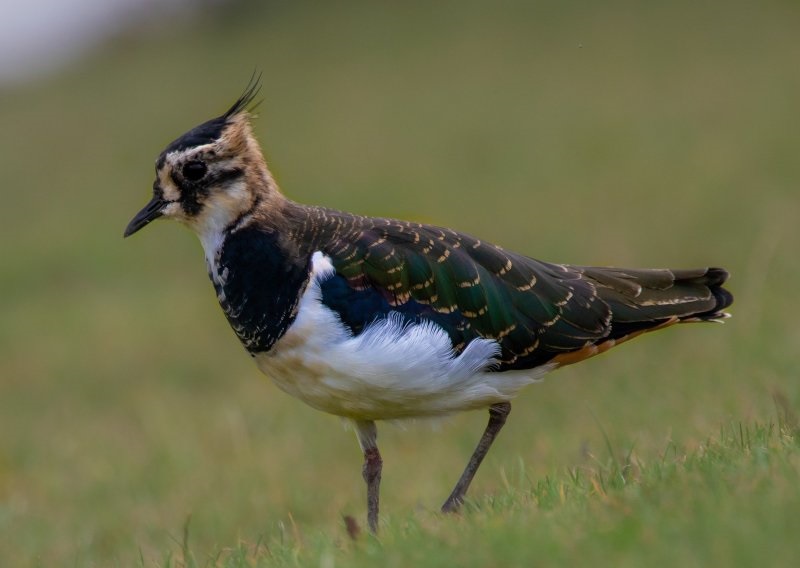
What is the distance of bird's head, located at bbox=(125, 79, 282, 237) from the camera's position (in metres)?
6.49

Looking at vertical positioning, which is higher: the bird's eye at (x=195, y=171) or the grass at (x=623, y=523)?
the bird's eye at (x=195, y=171)

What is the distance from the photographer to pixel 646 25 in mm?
23703

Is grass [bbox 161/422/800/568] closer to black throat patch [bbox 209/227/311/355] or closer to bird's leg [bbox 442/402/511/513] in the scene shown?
bird's leg [bbox 442/402/511/513]

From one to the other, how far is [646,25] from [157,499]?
17.4 meters

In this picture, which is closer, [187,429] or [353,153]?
[187,429]

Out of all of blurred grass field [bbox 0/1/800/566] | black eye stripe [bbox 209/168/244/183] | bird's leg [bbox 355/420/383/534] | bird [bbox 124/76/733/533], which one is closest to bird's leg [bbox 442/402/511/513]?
bird [bbox 124/76/733/533]

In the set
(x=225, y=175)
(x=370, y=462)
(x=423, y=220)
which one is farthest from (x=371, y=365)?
(x=423, y=220)

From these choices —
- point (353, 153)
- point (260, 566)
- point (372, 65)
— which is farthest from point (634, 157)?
point (260, 566)

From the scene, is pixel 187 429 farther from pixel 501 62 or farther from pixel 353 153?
pixel 501 62

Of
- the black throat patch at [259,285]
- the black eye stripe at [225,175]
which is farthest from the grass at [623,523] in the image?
the black eye stripe at [225,175]

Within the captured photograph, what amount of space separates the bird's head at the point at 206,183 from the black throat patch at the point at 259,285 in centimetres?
23

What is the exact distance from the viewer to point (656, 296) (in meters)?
6.95

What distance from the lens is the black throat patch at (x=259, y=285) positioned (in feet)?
19.8

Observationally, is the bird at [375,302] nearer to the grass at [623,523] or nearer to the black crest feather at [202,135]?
the black crest feather at [202,135]
